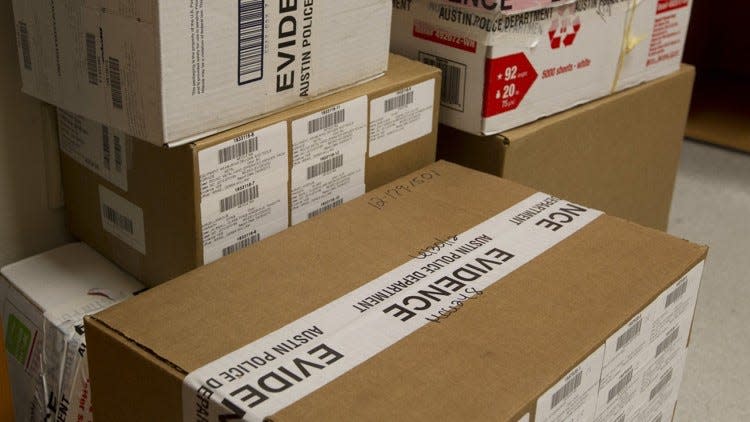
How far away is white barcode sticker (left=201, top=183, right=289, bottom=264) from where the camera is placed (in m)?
0.96

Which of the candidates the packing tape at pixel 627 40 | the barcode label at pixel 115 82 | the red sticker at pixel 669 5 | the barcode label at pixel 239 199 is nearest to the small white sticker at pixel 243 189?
the barcode label at pixel 239 199

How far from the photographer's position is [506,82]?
121cm

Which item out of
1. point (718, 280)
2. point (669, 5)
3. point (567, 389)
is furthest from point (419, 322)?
point (718, 280)

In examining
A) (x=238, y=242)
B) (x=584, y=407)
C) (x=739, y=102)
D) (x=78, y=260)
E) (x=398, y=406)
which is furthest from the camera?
(x=739, y=102)

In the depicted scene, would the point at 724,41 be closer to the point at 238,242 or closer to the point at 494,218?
the point at 494,218

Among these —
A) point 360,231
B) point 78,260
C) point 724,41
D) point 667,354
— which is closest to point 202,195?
point 360,231

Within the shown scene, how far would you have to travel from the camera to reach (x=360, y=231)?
102 centimetres

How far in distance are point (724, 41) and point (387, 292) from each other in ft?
8.04

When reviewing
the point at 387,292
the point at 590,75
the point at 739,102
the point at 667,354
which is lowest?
the point at 739,102

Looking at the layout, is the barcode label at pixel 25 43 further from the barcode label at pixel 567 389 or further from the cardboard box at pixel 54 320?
the barcode label at pixel 567 389

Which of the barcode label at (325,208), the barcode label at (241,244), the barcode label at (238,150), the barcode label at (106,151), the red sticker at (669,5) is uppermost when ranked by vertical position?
the red sticker at (669,5)

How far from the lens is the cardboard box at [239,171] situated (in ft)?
3.12

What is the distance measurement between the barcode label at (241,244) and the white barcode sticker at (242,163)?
0.05 meters

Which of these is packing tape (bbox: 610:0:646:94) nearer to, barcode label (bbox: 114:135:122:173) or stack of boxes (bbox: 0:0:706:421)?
stack of boxes (bbox: 0:0:706:421)
